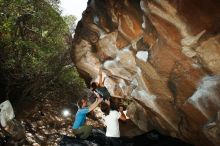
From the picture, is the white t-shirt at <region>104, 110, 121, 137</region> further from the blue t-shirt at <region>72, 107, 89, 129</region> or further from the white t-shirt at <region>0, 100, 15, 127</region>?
the white t-shirt at <region>0, 100, 15, 127</region>

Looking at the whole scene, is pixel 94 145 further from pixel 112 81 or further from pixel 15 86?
pixel 15 86

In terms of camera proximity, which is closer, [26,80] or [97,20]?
[97,20]

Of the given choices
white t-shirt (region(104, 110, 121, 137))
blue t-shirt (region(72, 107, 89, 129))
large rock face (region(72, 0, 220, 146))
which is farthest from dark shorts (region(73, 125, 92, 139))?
large rock face (region(72, 0, 220, 146))

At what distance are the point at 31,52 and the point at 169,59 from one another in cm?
1006

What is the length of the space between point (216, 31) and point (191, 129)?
11.1ft

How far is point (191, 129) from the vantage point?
29.5 feet

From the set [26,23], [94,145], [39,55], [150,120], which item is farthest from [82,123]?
[26,23]

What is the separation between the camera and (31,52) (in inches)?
649

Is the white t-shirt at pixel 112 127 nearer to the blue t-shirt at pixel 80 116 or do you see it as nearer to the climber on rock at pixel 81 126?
the climber on rock at pixel 81 126

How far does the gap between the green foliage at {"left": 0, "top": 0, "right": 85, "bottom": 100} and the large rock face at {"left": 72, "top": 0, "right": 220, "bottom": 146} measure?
172 inches

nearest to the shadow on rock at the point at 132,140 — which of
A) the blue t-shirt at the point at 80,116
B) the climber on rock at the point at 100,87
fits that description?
the blue t-shirt at the point at 80,116

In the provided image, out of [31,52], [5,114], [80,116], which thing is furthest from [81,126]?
[31,52]

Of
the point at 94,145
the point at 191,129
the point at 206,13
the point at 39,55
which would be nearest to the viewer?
the point at 206,13

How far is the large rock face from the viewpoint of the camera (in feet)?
23.0
